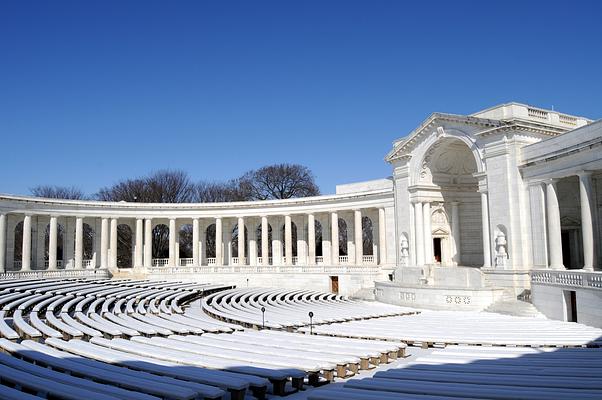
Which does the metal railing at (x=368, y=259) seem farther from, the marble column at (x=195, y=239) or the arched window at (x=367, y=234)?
the arched window at (x=367, y=234)

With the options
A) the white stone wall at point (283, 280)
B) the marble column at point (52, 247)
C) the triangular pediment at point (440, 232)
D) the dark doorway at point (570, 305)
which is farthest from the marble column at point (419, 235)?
the marble column at point (52, 247)

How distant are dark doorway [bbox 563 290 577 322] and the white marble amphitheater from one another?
77 millimetres

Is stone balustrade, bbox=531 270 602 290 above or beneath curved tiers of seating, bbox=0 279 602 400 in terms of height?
above

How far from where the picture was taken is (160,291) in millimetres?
46000

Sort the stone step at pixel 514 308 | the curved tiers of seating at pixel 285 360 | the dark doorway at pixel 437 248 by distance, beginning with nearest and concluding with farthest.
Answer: the curved tiers of seating at pixel 285 360 → the stone step at pixel 514 308 → the dark doorway at pixel 437 248

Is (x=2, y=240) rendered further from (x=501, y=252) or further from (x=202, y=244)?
(x=501, y=252)

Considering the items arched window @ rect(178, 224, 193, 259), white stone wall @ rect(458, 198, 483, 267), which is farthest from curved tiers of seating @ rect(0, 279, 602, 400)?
arched window @ rect(178, 224, 193, 259)

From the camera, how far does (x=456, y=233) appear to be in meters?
49.5

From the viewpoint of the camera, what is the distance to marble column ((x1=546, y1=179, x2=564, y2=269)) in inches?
1387

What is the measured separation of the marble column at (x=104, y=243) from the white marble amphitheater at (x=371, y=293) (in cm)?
23

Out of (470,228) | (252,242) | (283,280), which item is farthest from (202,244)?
(470,228)

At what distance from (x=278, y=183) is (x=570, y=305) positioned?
6257cm

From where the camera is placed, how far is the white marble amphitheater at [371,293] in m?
13.6

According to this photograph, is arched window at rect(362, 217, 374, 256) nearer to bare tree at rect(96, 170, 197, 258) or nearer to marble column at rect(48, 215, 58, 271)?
bare tree at rect(96, 170, 197, 258)
